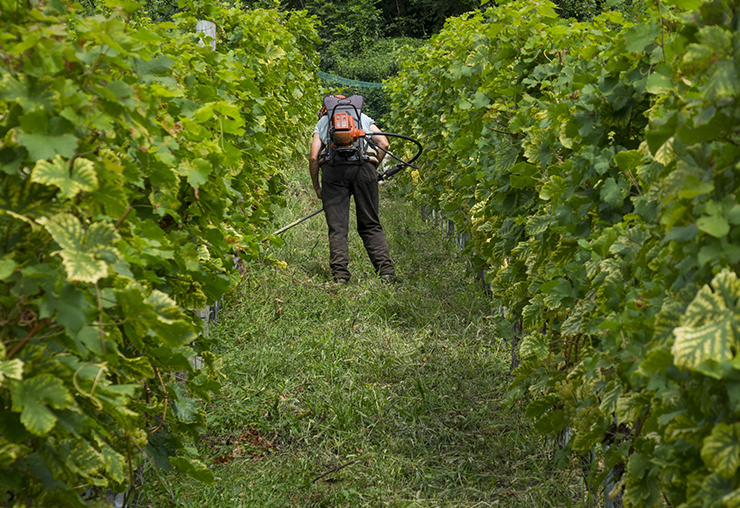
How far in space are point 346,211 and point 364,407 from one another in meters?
2.98

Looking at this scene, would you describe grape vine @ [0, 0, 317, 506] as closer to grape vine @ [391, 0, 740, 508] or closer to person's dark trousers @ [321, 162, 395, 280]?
grape vine @ [391, 0, 740, 508]

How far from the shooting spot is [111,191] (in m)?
1.51

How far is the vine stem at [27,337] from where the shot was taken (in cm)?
132

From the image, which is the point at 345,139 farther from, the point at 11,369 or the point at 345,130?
the point at 11,369

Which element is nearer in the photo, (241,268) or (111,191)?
(111,191)

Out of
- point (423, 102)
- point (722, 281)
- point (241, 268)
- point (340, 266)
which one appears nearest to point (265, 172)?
point (241, 268)

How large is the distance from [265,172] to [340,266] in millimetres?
1329

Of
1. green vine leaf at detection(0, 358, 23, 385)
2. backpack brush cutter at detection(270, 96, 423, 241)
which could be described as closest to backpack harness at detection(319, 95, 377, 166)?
backpack brush cutter at detection(270, 96, 423, 241)

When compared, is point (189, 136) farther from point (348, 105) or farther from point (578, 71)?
point (348, 105)

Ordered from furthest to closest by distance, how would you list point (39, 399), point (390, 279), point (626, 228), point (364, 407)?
point (390, 279)
point (364, 407)
point (626, 228)
point (39, 399)

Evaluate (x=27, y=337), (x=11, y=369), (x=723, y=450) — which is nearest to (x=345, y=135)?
(x=27, y=337)

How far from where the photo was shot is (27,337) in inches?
52.2

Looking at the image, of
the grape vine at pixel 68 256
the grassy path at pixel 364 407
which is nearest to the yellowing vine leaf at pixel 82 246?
the grape vine at pixel 68 256

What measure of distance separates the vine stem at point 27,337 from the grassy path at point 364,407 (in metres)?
1.71
